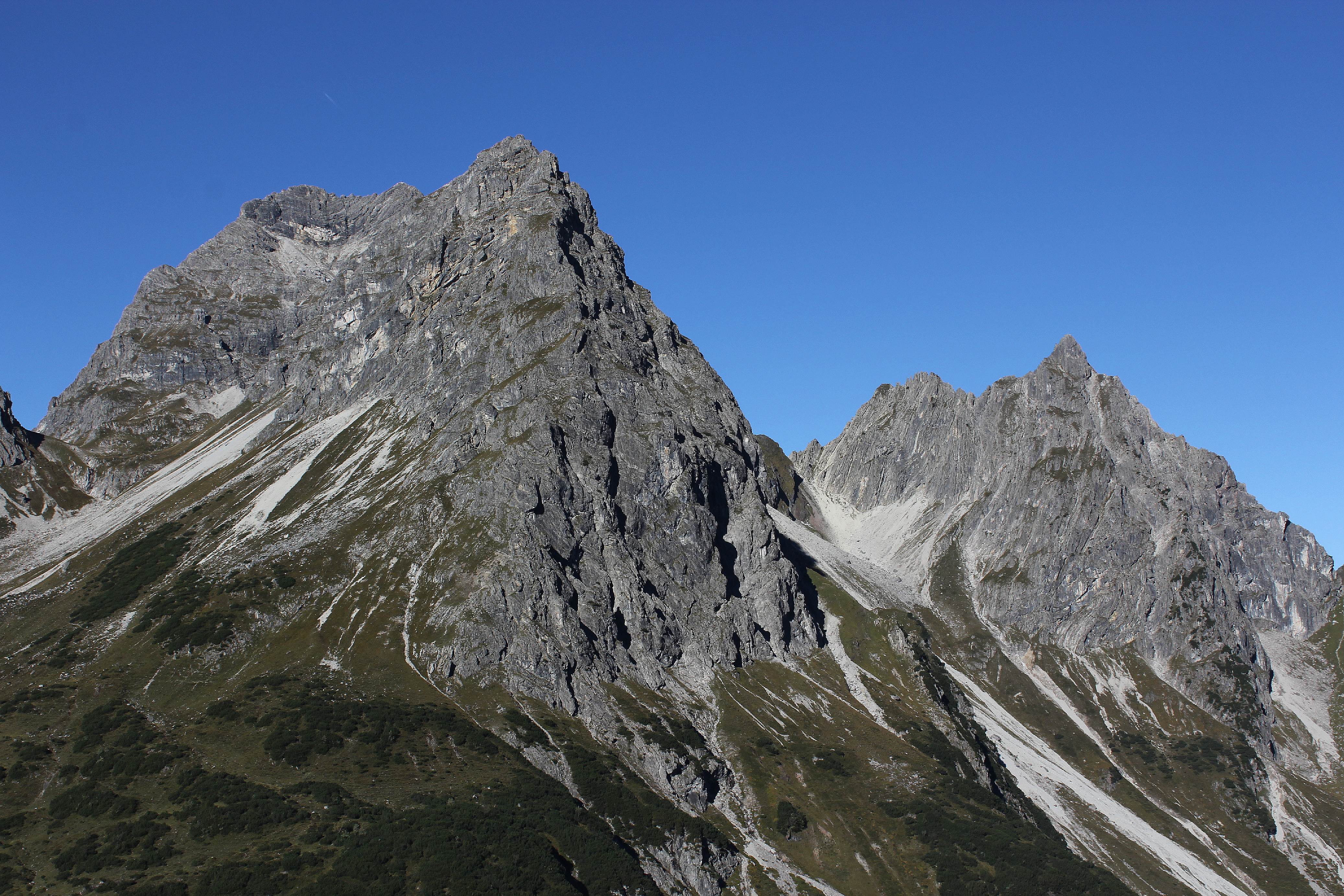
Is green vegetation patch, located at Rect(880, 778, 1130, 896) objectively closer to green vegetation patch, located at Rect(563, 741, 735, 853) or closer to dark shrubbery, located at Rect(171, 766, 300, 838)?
green vegetation patch, located at Rect(563, 741, 735, 853)

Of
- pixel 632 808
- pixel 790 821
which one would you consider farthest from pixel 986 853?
pixel 632 808

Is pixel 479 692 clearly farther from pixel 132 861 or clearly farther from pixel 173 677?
pixel 132 861

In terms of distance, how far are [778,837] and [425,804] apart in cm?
6413

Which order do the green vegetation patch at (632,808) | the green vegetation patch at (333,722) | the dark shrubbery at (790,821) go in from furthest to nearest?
1. the dark shrubbery at (790,821)
2. the green vegetation patch at (632,808)
3. the green vegetation patch at (333,722)

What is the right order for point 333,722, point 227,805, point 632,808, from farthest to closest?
point 632,808 < point 333,722 < point 227,805

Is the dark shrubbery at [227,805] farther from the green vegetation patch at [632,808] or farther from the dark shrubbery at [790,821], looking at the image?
the dark shrubbery at [790,821]

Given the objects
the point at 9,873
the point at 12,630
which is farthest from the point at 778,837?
the point at 12,630

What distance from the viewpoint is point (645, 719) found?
7077 inches

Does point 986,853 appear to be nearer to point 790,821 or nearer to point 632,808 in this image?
point 790,821

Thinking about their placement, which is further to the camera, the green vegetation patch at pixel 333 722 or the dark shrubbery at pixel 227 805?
the green vegetation patch at pixel 333 722

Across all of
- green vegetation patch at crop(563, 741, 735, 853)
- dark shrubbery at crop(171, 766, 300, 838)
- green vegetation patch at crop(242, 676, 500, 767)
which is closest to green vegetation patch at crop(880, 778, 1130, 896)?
green vegetation patch at crop(563, 741, 735, 853)

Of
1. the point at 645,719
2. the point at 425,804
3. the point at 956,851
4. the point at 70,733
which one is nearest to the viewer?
the point at 425,804


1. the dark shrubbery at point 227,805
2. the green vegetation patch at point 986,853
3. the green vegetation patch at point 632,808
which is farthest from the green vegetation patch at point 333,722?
the green vegetation patch at point 986,853

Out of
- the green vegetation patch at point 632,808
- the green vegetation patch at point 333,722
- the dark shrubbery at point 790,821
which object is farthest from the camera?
the dark shrubbery at point 790,821
